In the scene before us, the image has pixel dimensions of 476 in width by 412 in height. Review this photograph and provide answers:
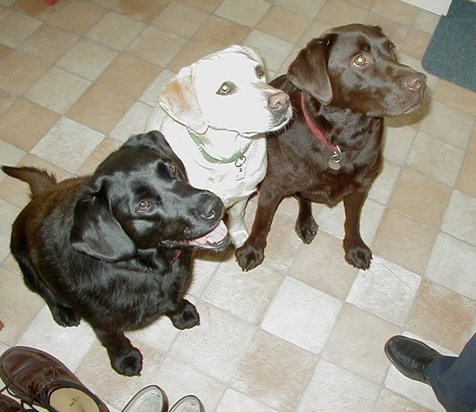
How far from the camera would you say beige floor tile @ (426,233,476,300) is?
3160 mm

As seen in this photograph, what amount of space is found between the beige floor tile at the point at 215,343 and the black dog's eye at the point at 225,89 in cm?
135

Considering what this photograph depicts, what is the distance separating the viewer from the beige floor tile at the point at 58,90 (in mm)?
3801

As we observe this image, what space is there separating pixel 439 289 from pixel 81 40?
3.23 meters

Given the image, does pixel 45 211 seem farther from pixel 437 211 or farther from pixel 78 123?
pixel 437 211

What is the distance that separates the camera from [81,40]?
4.14 m

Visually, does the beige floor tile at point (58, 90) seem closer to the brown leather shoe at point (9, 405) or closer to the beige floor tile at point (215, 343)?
the beige floor tile at point (215, 343)

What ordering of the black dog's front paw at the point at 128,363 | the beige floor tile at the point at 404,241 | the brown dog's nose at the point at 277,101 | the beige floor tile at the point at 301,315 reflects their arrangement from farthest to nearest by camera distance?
the beige floor tile at the point at 404,241, the beige floor tile at the point at 301,315, the black dog's front paw at the point at 128,363, the brown dog's nose at the point at 277,101

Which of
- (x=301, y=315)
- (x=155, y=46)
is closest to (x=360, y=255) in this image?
(x=301, y=315)

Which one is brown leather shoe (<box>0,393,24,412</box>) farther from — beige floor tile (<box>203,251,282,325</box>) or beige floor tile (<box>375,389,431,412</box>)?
beige floor tile (<box>375,389,431,412</box>)

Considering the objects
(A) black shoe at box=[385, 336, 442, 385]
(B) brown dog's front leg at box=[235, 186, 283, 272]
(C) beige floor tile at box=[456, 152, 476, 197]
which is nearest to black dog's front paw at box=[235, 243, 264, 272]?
(B) brown dog's front leg at box=[235, 186, 283, 272]

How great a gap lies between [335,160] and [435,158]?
1430 millimetres

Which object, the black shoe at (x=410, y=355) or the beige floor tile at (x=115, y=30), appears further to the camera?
the beige floor tile at (x=115, y=30)

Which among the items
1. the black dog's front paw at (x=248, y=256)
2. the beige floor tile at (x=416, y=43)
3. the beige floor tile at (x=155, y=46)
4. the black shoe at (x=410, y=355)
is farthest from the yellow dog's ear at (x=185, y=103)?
the beige floor tile at (x=416, y=43)

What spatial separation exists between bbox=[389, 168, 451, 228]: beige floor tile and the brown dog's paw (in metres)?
0.47
